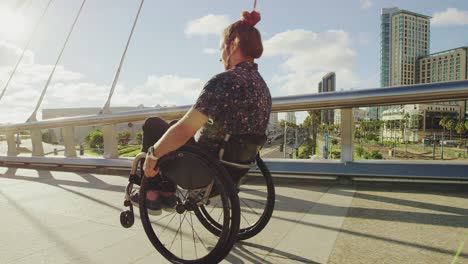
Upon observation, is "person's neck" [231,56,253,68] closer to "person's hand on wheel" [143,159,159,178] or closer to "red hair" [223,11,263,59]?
"red hair" [223,11,263,59]

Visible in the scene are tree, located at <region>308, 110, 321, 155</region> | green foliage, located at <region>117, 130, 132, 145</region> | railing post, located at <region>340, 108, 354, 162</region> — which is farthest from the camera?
tree, located at <region>308, 110, 321, 155</region>

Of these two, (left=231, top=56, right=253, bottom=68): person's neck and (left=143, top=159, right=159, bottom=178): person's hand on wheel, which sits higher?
(left=231, top=56, right=253, bottom=68): person's neck

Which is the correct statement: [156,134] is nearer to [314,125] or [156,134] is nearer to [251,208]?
[251,208]

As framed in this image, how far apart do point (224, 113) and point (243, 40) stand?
1.39ft

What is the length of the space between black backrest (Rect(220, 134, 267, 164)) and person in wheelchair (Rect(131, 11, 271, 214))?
16mm

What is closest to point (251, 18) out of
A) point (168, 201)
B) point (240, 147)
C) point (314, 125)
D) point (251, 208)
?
point (240, 147)

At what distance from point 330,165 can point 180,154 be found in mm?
2614

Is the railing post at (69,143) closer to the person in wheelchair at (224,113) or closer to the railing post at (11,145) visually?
the railing post at (11,145)

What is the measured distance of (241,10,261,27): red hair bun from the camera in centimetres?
185

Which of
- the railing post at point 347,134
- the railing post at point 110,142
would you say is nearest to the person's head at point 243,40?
the railing post at point 347,134

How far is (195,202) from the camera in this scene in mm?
1858

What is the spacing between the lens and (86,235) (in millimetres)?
2375

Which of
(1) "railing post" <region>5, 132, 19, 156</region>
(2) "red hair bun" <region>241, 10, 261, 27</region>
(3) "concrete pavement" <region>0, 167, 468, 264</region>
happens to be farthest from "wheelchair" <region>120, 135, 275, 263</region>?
(1) "railing post" <region>5, 132, 19, 156</region>

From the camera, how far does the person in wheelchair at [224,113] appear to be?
5.43ft
